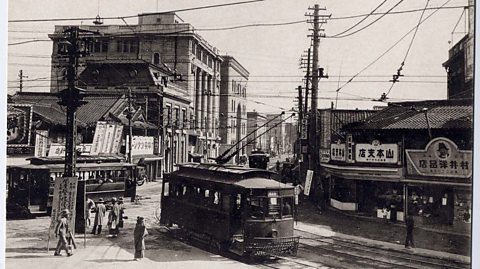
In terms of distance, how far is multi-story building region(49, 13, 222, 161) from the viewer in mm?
11172

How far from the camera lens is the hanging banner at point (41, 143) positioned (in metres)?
13.0

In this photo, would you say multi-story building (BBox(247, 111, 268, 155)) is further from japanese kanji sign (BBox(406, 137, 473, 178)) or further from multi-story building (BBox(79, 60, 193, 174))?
japanese kanji sign (BBox(406, 137, 473, 178))

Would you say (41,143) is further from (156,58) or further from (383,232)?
(383,232)

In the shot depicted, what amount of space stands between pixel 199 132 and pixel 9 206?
12351mm

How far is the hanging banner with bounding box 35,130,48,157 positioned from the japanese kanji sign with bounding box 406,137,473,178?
11134 mm

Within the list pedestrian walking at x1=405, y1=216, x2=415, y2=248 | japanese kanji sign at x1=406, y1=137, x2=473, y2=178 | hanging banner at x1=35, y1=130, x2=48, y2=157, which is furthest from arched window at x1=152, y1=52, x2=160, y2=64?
pedestrian walking at x1=405, y1=216, x2=415, y2=248

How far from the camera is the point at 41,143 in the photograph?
45.0 ft

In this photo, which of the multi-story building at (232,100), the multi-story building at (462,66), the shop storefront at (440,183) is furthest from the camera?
the multi-story building at (232,100)

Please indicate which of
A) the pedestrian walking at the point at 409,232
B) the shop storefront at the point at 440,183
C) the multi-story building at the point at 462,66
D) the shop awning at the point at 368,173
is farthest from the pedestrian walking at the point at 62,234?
the shop awning at the point at 368,173

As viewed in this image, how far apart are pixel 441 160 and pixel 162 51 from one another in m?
8.89

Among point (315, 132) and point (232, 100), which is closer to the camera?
point (232, 100)

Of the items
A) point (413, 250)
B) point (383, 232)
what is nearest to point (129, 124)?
point (383, 232)

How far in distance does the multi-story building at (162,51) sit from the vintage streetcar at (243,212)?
3885 millimetres

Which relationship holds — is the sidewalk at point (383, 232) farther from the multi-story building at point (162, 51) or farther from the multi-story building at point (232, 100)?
the multi-story building at point (162, 51)
